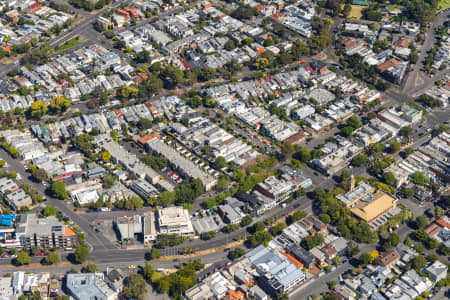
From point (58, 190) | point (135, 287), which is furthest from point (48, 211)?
point (135, 287)

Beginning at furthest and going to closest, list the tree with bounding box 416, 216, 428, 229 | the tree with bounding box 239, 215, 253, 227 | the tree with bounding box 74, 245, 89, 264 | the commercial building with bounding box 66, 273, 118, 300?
the tree with bounding box 416, 216, 428, 229 → the tree with bounding box 239, 215, 253, 227 → the tree with bounding box 74, 245, 89, 264 → the commercial building with bounding box 66, 273, 118, 300

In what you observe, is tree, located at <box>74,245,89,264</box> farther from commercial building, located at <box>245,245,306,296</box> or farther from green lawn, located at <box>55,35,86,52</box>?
green lawn, located at <box>55,35,86,52</box>

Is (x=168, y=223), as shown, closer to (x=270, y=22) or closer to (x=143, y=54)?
(x=143, y=54)

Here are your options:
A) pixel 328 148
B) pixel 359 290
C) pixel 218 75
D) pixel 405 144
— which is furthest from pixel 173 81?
pixel 359 290

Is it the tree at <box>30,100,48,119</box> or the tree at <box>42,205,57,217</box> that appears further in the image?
the tree at <box>30,100,48,119</box>

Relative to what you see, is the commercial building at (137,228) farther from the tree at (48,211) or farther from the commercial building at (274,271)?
the commercial building at (274,271)

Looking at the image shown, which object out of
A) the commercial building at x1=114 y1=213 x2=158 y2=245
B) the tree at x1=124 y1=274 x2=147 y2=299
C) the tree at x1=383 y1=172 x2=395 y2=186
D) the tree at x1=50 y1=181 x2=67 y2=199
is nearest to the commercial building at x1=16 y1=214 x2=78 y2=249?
the commercial building at x1=114 y1=213 x2=158 y2=245
